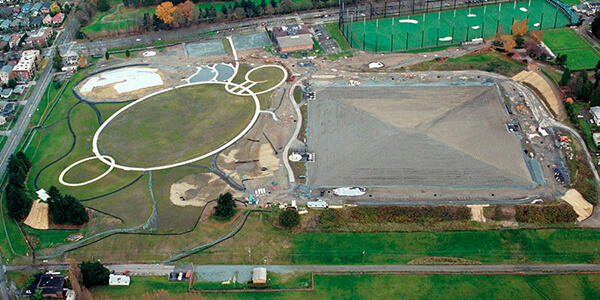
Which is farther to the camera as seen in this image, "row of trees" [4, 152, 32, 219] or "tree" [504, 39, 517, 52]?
"tree" [504, 39, 517, 52]

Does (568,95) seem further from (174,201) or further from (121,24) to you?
(121,24)

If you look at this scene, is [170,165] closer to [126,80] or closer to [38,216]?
[38,216]

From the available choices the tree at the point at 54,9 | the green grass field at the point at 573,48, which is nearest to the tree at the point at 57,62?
the tree at the point at 54,9

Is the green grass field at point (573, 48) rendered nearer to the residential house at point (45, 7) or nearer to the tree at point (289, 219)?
the tree at point (289, 219)

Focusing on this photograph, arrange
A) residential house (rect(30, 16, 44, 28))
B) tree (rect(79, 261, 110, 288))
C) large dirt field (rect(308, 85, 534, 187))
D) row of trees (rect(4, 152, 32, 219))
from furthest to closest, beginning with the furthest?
residential house (rect(30, 16, 44, 28)) → large dirt field (rect(308, 85, 534, 187)) → row of trees (rect(4, 152, 32, 219)) → tree (rect(79, 261, 110, 288))

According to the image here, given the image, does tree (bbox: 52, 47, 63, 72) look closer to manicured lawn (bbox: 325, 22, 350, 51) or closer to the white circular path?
the white circular path

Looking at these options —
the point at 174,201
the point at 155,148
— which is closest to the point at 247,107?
the point at 155,148

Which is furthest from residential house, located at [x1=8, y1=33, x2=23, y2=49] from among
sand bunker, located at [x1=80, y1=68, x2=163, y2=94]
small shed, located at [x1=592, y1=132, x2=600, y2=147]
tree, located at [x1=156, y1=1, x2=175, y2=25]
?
small shed, located at [x1=592, y1=132, x2=600, y2=147]

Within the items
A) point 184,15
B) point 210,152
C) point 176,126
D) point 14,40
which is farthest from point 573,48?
point 14,40
